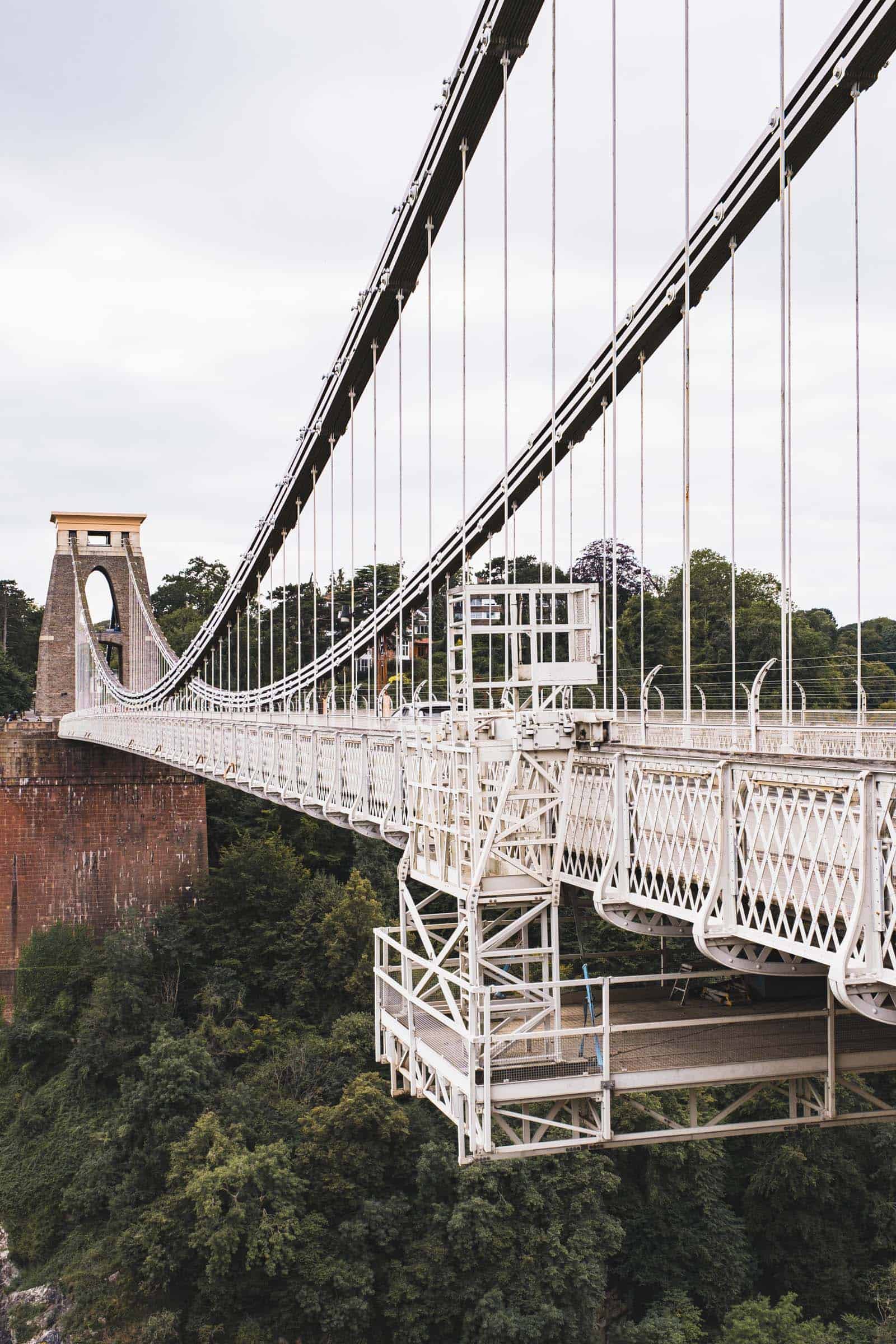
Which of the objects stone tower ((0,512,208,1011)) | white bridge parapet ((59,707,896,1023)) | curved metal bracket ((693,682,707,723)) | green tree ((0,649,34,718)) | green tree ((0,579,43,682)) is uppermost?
green tree ((0,579,43,682))

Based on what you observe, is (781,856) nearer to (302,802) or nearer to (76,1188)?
(302,802)

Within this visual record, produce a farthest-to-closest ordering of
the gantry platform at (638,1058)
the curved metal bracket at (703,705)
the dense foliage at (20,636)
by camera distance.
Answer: the dense foliage at (20,636), the curved metal bracket at (703,705), the gantry platform at (638,1058)

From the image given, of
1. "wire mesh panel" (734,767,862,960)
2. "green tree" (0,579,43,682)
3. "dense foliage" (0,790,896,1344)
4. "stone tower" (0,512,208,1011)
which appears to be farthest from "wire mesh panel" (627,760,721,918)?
"green tree" (0,579,43,682)

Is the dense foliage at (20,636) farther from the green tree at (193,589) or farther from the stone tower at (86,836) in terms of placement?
the stone tower at (86,836)

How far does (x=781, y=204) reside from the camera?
399 inches

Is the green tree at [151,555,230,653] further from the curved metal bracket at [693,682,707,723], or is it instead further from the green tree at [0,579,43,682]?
the curved metal bracket at [693,682,707,723]

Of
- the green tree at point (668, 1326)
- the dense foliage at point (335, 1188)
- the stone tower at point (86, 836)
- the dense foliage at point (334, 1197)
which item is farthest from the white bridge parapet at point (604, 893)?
the stone tower at point (86, 836)

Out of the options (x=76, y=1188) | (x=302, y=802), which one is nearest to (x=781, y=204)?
(x=302, y=802)

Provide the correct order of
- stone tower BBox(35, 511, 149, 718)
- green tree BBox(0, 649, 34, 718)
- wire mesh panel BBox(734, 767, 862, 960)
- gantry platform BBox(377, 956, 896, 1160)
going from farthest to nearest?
green tree BBox(0, 649, 34, 718)
stone tower BBox(35, 511, 149, 718)
gantry platform BBox(377, 956, 896, 1160)
wire mesh panel BBox(734, 767, 862, 960)

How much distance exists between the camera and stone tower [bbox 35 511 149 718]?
172 ft

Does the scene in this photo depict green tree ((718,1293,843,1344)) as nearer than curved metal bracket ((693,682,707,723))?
No

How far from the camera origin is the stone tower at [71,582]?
52.4 meters

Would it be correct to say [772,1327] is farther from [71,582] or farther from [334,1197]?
[71,582]

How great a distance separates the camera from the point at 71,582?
173 ft
